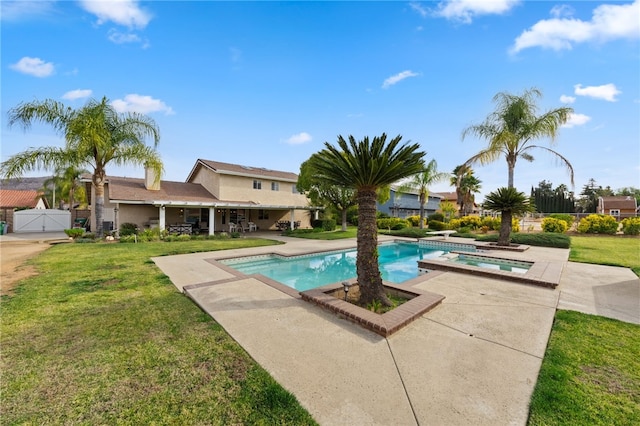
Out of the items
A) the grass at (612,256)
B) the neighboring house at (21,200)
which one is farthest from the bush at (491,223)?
the neighboring house at (21,200)

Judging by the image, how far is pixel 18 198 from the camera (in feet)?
112

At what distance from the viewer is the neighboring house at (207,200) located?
1727 cm

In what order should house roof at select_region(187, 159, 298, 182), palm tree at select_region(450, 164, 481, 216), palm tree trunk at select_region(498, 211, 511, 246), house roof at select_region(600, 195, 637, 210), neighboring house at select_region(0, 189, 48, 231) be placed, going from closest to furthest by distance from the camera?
palm tree trunk at select_region(498, 211, 511, 246) → house roof at select_region(187, 159, 298, 182) → neighboring house at select_region(0, 189, 48, 231) → palm tree at select_region(450, 164, 481, 216) → house roof at select_region(600, 195, 637, 210)

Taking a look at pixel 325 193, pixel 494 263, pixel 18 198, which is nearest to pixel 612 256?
pixel 494 263

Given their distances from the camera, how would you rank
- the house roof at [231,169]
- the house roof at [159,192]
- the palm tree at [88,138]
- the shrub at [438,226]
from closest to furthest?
the palm tree at [88,138], the house roof at [159,192], the house roof at [231,169], the shrub at [438,226]

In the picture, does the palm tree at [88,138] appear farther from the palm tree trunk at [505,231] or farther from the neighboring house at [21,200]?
the neighboring house at [21,200]

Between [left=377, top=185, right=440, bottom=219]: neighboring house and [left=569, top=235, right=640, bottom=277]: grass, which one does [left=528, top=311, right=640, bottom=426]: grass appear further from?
[left=377, top=185, right=440, bottom=219]: neighboring house

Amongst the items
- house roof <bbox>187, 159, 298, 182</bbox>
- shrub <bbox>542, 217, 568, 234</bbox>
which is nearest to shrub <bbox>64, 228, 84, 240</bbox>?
house roof <bbox>187, 159, 298, 182</bbox>

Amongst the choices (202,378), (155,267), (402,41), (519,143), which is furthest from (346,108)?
(202,378)

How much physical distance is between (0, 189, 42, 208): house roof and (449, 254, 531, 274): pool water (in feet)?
158

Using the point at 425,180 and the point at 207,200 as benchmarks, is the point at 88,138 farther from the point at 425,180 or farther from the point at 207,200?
the point at 425,180

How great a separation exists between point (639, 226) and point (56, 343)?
1118 inches

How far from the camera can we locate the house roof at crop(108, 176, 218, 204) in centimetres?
1664

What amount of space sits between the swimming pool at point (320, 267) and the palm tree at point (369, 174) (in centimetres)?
311
